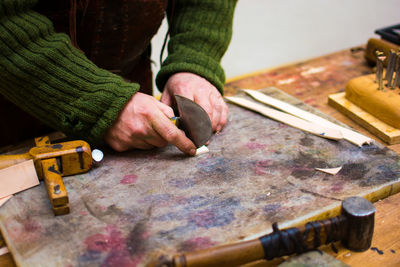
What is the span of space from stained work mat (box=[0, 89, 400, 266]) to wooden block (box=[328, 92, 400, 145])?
0.43 ft

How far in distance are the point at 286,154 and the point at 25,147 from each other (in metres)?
0.82

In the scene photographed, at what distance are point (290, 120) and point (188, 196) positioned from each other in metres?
0.51

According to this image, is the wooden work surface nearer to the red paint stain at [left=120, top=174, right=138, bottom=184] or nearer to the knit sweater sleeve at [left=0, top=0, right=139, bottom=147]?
the red paint stain at [left=120, top=174, right=138, bottom=184]

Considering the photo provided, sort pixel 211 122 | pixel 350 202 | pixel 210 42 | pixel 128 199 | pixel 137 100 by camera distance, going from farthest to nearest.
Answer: pixel 210 42, pixel 211 122, pixel 137 100, pixel 128 199, pixel 350 202

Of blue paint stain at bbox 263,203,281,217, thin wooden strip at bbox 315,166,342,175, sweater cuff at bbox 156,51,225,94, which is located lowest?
thin wooden strip at bbox 315,166,342,175

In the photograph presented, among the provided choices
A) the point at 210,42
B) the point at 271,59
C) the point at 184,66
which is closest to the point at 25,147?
the point at 184,66

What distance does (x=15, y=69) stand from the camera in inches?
39.3

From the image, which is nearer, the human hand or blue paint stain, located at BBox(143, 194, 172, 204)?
blue paint stain, located at BBox(143, 194, 172, 204)

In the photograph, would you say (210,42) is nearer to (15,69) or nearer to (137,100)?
(137,100)

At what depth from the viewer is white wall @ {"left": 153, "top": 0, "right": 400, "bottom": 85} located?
2.55 meters

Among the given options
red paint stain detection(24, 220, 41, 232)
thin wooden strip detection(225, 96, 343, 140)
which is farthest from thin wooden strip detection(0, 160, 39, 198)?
thin wooden strip detection(225, 96, 343, 140)

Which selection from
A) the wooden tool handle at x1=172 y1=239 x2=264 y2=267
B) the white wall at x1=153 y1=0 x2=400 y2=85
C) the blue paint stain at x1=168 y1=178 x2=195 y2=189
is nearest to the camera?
the wooden tool handle at x1=172 y1=239 x2=264 y2=267

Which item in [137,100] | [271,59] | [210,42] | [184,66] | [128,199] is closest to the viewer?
[128,199]

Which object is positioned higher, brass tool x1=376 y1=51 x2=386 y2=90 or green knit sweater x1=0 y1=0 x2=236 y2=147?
green knit sweater x1=0 y1=0 x2=236 y2=147
